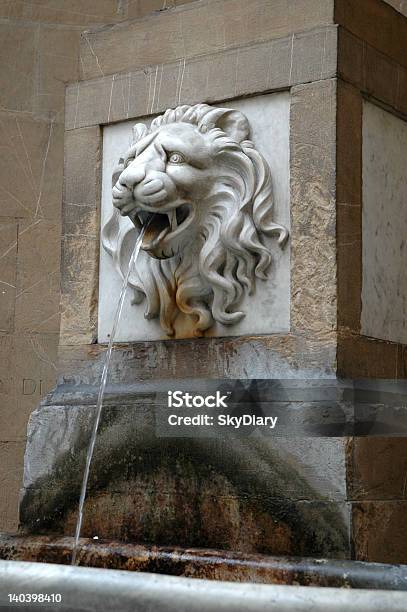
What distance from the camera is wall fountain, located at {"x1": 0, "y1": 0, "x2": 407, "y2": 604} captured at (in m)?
3.55

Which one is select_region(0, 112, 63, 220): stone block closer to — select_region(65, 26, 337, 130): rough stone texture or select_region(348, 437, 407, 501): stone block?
select_region(65, 26, 337, 130): rough stone texture

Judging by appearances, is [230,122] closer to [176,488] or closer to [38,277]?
[176,488]

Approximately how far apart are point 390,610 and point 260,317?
4.63ft

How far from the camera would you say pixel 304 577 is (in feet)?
10.7

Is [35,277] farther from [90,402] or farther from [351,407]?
[351,407]

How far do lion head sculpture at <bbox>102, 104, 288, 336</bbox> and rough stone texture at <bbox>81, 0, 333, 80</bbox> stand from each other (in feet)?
0.82

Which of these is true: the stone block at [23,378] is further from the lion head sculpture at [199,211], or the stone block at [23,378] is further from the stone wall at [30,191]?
the lion head sculpture at [199,211]

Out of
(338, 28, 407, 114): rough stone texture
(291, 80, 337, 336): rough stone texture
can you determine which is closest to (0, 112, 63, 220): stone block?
(338, 28, 407, 114): rough stone texture

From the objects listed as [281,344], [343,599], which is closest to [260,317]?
[281,344]

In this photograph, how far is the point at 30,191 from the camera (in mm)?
5875

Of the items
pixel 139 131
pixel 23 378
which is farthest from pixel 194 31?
pixel 23 378

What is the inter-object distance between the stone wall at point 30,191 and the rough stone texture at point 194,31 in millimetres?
1656

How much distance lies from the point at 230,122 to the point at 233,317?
1.94 feet

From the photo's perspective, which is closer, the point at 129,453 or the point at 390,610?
the point at 390,610
